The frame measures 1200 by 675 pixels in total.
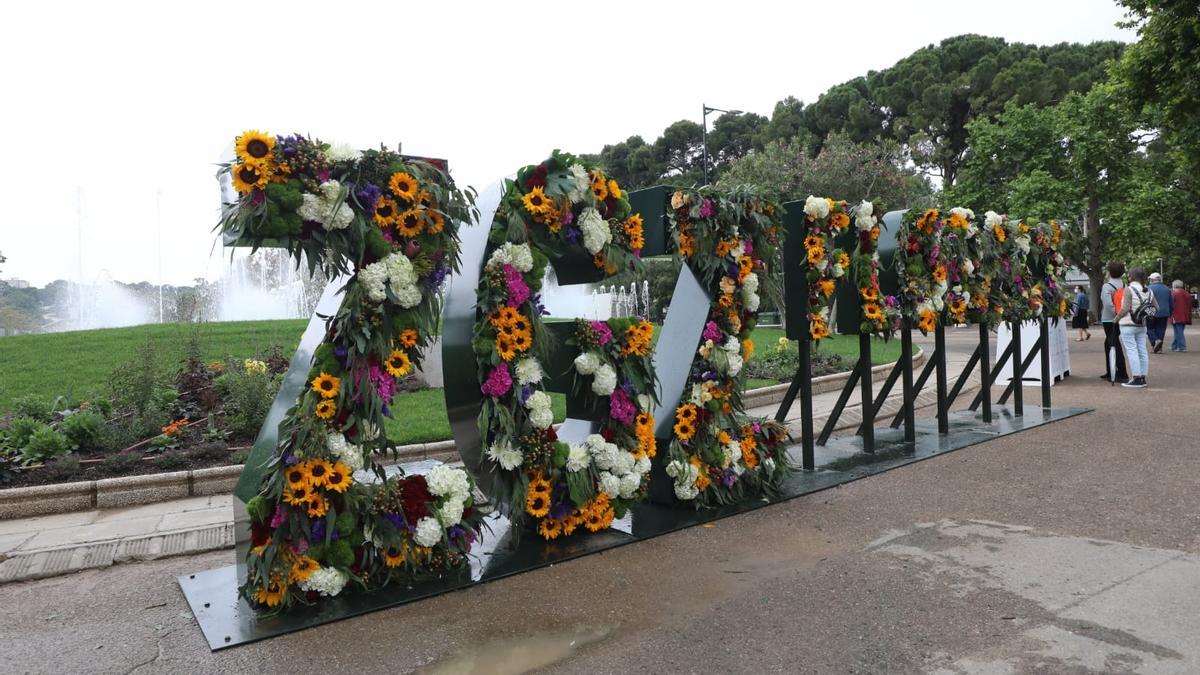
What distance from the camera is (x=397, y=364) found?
4.32 metres

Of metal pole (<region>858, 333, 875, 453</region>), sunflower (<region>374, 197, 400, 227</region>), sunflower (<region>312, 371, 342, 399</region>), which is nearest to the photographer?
sunflower (<region>312, 371, 342, 399</region>)

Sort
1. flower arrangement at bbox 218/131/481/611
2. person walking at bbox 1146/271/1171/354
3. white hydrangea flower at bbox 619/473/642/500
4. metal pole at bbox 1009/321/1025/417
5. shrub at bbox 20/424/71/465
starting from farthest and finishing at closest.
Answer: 1. person walking at bbox 1146/271/1171/354
2. metal pole at bbox 1009/321/1025/417
3. shrub at bbox 20/424/71/465
4. white hydrangea flower at bbox 619/473/642/500
5. flower arrangement at bbox 218/131/481/611

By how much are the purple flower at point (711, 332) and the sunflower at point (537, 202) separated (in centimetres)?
166

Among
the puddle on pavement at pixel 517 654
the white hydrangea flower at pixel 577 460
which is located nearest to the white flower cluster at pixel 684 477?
the white hydrangea flower at pixel 577 460

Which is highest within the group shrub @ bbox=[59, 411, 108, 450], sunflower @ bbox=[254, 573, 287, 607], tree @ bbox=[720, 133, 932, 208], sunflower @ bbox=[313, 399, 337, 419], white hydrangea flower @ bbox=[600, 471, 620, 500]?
tree @ bbox=[720, 133, 932, 208]

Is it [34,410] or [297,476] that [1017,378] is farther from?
[34,410]

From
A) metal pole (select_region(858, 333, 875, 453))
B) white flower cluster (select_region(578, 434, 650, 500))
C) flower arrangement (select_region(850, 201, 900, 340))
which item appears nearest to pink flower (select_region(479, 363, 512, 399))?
white flower cluster (select_region(578, 434, 650, 500))

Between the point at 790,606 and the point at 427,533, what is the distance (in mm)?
2014

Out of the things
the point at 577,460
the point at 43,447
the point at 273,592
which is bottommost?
the point at 273,592

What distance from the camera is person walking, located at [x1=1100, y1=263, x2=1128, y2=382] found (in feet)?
38.5

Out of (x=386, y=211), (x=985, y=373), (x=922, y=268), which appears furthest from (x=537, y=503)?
(x=985, y=373)

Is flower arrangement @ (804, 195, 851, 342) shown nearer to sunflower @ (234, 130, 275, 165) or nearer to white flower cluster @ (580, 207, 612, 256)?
white flower cluster @ (580, 207, 612, 256)

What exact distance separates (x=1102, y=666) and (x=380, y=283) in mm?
3751

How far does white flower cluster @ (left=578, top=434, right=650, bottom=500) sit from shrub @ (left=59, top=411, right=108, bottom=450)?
4.80 m
